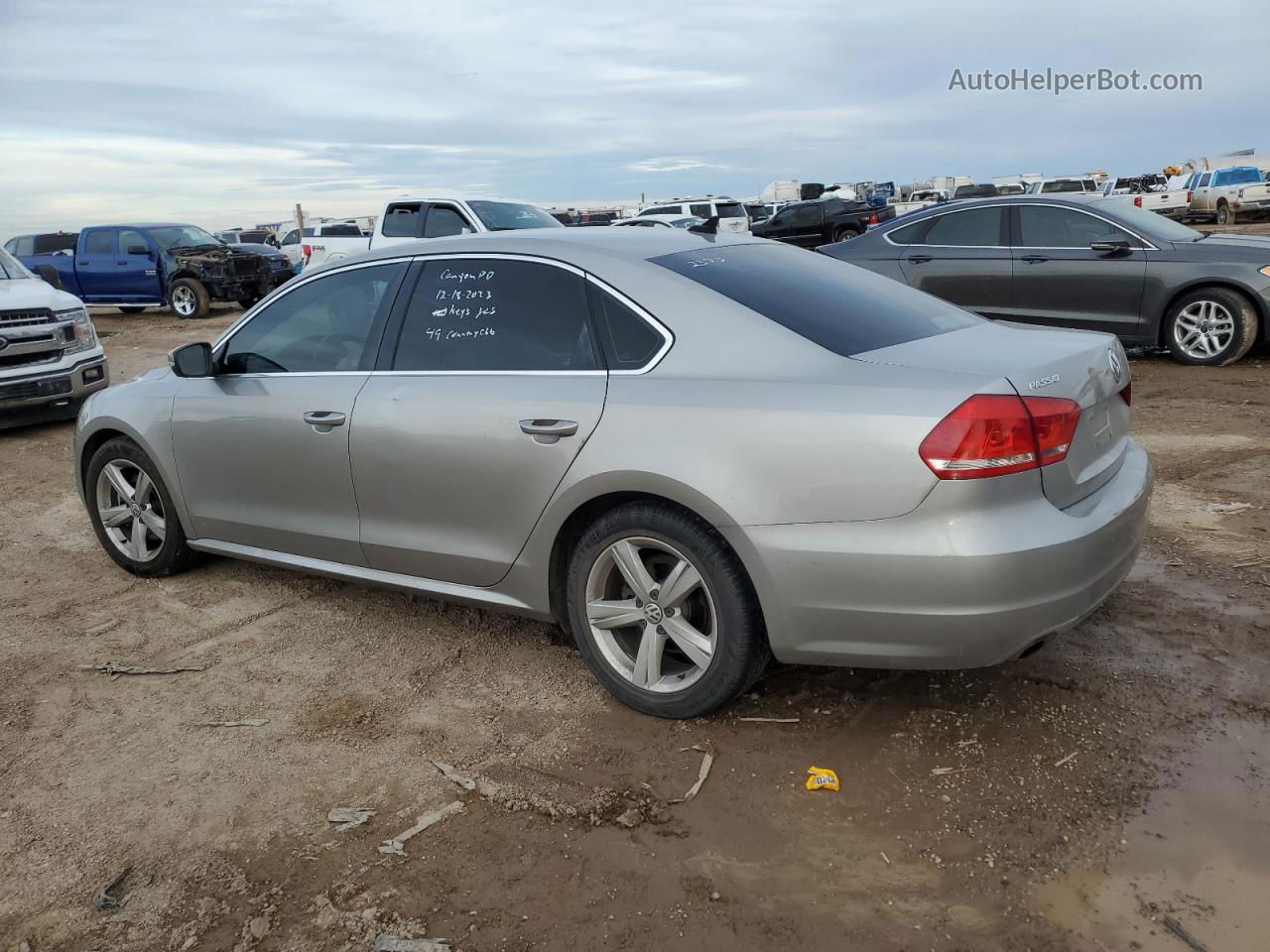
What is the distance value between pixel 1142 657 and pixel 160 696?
11.5ft

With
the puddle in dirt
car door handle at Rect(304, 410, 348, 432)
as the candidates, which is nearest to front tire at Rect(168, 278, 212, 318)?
car door handle at Rect(304, 410, 348, 432)

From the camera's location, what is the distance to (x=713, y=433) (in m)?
3.08

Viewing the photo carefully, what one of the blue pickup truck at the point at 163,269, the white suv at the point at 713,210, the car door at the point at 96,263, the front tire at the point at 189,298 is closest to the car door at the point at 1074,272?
the blue pickup truck at the point at 163,269

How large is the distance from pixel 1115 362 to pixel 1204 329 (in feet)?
21.8

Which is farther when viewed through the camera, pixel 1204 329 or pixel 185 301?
pixel 185 301

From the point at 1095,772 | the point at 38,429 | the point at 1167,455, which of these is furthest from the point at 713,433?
the point at 38,429

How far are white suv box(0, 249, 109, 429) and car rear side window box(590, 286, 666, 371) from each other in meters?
7.47

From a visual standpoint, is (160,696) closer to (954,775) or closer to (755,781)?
(755,781)

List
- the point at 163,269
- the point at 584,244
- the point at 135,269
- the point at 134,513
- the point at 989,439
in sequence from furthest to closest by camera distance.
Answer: the point at 135,269 < the point at 163,269 < the point at 134,513 < the point at 584,244 < the point at 989,439

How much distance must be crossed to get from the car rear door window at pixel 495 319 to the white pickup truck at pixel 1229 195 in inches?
1353

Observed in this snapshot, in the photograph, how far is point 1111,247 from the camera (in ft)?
30.1

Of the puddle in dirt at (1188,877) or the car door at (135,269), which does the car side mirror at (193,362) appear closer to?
the puddle in dirt at (1188,877)

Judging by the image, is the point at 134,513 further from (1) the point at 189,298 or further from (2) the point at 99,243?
(2) the point at 99,243

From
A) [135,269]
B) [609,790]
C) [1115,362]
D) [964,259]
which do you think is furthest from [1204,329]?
[135,269]
